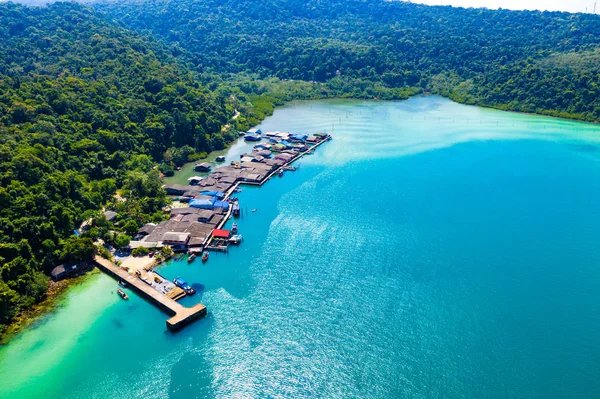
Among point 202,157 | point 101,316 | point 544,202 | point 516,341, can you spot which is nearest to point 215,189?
point 202,157

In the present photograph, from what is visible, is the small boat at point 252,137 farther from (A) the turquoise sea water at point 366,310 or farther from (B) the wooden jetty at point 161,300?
(B) the wooden jetty at point 161,300

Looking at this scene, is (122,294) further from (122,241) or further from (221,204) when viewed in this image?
(221,204)

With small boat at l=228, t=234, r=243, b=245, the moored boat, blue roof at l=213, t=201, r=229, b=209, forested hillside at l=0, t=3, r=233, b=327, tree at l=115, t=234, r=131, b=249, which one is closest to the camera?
the moored boat

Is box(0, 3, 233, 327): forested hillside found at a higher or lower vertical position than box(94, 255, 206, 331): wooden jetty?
higher

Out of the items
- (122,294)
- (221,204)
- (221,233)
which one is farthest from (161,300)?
(221,204)

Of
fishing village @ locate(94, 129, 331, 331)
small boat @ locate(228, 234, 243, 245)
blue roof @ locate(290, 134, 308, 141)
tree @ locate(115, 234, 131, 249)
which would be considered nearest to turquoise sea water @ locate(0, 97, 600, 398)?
fishing village @ locate(94, 129, 331, 331)

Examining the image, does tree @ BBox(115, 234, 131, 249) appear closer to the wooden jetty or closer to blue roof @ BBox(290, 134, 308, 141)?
the wooden jetty
